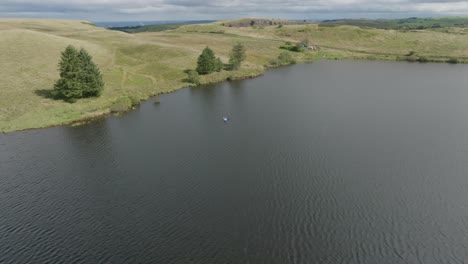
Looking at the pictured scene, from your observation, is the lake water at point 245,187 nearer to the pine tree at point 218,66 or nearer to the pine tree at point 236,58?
the pine tree at point 218,66

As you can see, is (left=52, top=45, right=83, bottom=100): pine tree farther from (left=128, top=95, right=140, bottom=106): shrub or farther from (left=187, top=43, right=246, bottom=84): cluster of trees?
(left=187, top=43, right=246, bottom=84): cluster of trees

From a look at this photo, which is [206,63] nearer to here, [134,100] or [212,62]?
[212,62]

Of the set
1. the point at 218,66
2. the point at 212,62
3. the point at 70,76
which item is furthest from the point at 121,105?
the point at 218,66

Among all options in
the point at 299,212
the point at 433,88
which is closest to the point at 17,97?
the point at 299,212

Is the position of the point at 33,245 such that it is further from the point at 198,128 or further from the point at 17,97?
the point at 17,97

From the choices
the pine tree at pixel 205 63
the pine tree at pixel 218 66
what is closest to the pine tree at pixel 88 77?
the pine tree at pixel 205 63

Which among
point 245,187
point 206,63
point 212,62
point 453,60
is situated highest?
point 212,62
